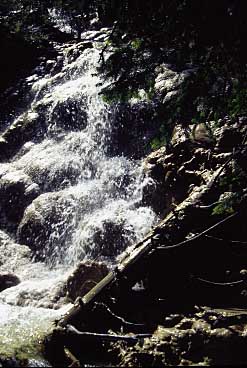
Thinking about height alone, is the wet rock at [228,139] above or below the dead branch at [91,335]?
above

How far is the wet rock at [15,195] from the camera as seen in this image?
12.7m

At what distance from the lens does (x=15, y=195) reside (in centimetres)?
1304

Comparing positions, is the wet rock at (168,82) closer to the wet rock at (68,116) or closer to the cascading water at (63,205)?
the cascading water at (63,205)

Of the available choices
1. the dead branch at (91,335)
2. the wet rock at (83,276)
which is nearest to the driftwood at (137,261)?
the dead branch at (91,335)

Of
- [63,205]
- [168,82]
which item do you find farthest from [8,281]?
[168,82]

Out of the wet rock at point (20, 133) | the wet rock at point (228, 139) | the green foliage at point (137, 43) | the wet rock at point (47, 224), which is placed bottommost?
the wet rock at point (47, 224)

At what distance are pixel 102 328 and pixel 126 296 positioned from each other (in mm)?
587

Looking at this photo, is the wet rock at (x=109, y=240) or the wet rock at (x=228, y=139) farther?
the wet rock at (x=109, y=240)

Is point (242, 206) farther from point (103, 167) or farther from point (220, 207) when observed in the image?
point (103, 167)

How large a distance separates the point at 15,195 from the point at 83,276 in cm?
555

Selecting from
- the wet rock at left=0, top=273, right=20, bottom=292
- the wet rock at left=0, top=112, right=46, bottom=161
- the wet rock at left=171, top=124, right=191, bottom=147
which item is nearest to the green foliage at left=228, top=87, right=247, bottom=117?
the wet rock at left=171, top=124, right=191, bottom=147

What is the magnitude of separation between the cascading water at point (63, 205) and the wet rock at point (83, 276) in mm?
248

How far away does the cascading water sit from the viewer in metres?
8.77

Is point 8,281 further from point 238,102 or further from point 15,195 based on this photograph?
point 238,102
